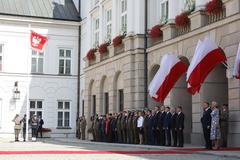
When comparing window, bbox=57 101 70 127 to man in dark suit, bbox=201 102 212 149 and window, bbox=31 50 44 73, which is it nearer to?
window, bbox=31 50 44 73

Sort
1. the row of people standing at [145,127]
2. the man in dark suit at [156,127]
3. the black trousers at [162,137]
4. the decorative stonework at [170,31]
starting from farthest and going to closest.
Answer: the decorative stonework at [170,31] → the man in dark suit at [156,127] → the black trousers at [162,137] → the row of people standing at [145,127]

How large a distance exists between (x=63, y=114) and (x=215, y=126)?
23.5 metres

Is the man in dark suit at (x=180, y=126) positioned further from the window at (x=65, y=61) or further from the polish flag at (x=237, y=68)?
the window at (x=65, y=61)

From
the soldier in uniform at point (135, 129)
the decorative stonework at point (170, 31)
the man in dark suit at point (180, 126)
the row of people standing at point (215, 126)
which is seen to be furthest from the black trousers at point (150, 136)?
the decorative stonework at point (170, 31)

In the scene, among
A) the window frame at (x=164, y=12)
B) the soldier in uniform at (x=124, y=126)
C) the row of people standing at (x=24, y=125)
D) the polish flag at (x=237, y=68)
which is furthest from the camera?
the row of people standing at (x=24, y=125)

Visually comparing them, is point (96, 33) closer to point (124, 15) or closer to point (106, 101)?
point (106, 101)

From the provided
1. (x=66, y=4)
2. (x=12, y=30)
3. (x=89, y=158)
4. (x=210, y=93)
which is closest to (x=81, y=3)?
(x=66, y=4)

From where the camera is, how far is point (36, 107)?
38.6 meters

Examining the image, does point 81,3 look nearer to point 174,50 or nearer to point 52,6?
point 52,6

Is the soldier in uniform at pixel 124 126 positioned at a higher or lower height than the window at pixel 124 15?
lower

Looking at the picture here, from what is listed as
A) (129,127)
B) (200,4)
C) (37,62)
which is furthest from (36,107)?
(200,4)

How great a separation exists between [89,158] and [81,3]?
95.7ft

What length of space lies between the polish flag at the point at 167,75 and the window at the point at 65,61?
20039 millimetres

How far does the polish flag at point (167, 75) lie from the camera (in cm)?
2042
